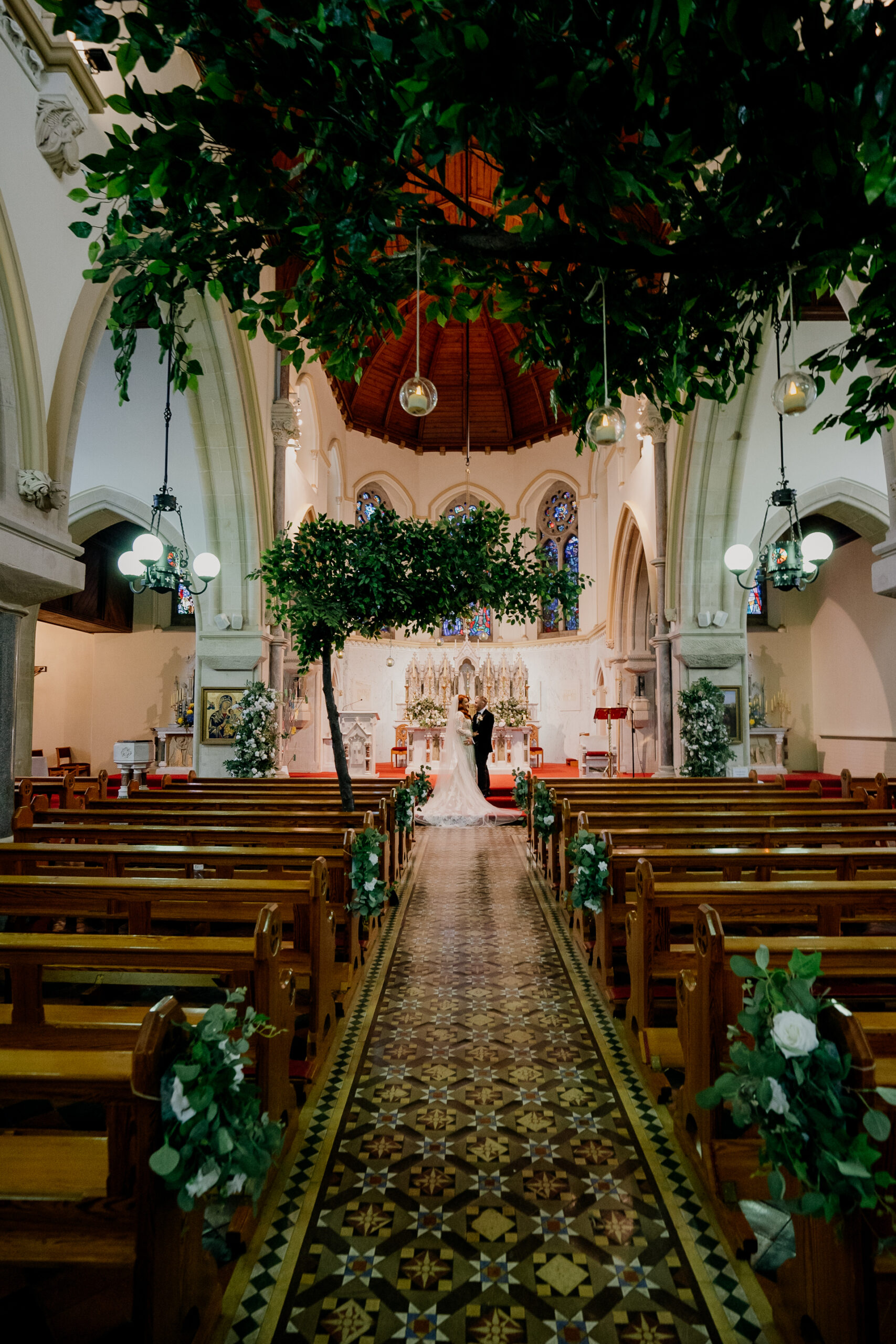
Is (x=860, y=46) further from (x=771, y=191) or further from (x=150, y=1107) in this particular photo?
(x=150, y=1107)

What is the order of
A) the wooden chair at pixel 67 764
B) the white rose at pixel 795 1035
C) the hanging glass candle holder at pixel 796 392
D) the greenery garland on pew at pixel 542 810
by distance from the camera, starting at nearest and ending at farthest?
1. the white rose at pixel 795 1035
2. the hanging glass candle holder at pixel 796 392
3. the greenery garland on pew at pixel 542 810
4. the wooden chair at pixel 67 764

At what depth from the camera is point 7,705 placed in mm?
4621

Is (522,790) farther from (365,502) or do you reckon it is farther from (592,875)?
(365,502)

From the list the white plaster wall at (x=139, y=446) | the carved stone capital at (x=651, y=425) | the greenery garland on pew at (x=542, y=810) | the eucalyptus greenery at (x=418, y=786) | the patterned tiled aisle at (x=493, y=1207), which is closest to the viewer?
the patterned tiled aisle at (x=493, y=1207)

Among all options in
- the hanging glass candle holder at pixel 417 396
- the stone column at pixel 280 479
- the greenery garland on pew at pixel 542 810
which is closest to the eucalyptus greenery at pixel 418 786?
the greenery garland on pew at pixel 542 810

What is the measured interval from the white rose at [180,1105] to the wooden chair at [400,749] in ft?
44.2

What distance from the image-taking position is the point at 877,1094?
1.50 m

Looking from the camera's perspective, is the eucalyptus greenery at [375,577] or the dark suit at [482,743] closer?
the eucalyptus greenery at [375,577]

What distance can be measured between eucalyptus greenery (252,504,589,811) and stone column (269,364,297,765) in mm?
3808

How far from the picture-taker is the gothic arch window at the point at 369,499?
58.8ft

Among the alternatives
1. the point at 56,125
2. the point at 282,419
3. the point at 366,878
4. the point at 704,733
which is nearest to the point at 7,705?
the point at 366,878

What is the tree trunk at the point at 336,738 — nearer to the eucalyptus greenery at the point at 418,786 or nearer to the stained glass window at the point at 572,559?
the eucalyptus greenery at the point at 418,786

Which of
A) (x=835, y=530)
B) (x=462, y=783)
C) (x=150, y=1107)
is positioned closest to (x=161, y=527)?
(x=462, y=783)

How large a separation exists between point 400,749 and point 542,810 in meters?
8.82
